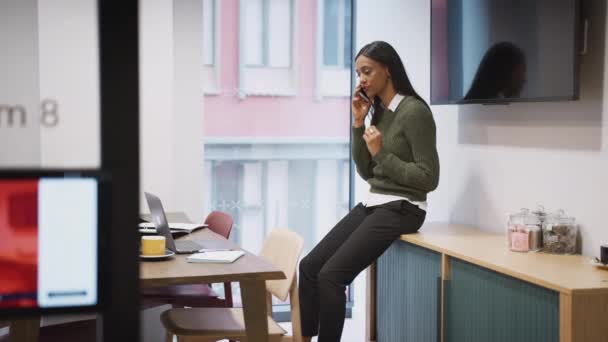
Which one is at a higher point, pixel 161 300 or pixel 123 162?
pixel 123 162

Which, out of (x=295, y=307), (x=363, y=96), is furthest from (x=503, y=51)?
(x=295, y=307)

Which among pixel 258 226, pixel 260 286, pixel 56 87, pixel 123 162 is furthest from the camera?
pixel 258 226

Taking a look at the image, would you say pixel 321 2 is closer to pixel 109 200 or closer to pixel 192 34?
pixel 192 34

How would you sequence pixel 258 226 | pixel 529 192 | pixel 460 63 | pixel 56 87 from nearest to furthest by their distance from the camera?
pixel 529 192 → pixel 460 63 → pixel 56 87 → pixel 258 226

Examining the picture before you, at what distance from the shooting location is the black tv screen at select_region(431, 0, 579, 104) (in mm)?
2869

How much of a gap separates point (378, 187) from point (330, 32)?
5.23ft

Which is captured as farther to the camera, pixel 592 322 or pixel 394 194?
pixel 394 194

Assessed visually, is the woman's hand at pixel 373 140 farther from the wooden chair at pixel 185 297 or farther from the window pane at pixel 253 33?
the window pane at pixel 253 33

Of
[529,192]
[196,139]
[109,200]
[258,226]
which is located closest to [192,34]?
[196,139]

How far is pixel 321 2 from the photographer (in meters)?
4.72

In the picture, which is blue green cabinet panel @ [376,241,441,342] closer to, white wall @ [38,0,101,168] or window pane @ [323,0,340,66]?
window pane @ [323,0,340,66]

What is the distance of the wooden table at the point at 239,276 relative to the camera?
2270 millimetres

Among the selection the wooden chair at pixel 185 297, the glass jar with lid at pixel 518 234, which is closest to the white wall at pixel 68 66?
the wooden chair at pixel 185 297

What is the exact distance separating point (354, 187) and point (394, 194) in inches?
59.5
